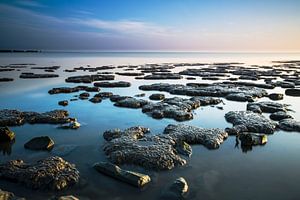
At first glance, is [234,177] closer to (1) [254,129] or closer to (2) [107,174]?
(2) [107,174]

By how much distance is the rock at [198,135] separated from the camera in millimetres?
11005

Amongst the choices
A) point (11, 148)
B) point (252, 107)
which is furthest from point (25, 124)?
point (252, 107)

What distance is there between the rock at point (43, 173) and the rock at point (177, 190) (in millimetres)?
2542

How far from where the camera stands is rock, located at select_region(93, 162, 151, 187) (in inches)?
294

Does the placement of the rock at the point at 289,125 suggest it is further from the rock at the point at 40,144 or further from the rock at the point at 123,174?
the rock at the point at 40,144

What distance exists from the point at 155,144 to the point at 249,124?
5.56m

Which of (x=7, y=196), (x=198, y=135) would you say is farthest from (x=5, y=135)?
(x=198, y=135)

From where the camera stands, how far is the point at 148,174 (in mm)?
8125

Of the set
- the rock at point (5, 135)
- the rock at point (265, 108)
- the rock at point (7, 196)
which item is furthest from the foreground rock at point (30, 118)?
the rock at point (265, 108)

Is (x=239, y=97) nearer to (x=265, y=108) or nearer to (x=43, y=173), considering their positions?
(x=265, y=108)

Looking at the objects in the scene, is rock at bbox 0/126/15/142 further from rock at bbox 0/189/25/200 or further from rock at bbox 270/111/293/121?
rock at bbox 270/111/293/121

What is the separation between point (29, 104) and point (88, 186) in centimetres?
1435

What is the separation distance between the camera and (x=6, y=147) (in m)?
10.4

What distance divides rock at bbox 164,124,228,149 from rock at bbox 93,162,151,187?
147 inches
